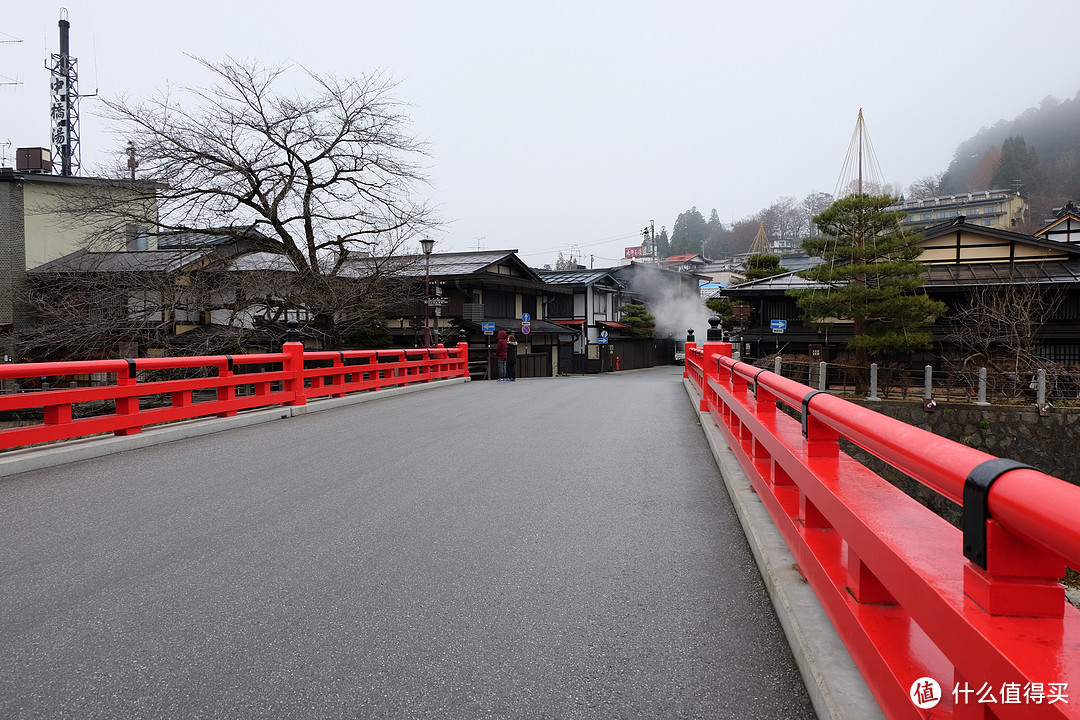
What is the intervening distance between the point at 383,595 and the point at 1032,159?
91.9 meters

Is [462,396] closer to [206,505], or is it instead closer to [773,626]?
[206,505]

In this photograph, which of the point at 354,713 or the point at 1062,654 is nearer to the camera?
the point at 1062,654

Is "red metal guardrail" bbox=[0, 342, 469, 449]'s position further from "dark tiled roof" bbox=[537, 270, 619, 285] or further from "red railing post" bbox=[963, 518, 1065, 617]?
"dark tiled roof" bbox=[537, 270, 619, 285]

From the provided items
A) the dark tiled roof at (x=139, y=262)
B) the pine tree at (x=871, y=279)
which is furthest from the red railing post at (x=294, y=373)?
the pine tree at (x=871, y=279)

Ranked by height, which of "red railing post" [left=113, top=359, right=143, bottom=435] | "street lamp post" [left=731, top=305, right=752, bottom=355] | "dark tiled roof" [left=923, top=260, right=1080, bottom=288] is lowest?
"red railing post" [left=113, top=359, right=143, bottom=435]

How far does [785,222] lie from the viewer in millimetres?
111250

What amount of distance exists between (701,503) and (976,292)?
2274 centimetres

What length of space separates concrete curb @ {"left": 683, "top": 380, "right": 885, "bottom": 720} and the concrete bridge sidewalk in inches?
3.9

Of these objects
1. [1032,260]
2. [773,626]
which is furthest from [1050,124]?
[773,626]

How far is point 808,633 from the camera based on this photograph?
8.65ft

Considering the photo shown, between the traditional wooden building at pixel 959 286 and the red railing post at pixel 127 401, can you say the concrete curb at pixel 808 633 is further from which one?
the traditional wooden building at pixel 959 286

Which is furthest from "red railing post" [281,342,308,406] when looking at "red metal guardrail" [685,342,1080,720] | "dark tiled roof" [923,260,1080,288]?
"dark tiled roof" [923,260,1080,288]

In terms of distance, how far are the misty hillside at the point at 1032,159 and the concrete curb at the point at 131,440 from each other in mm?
68751

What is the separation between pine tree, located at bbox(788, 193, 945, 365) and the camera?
68.5ft
